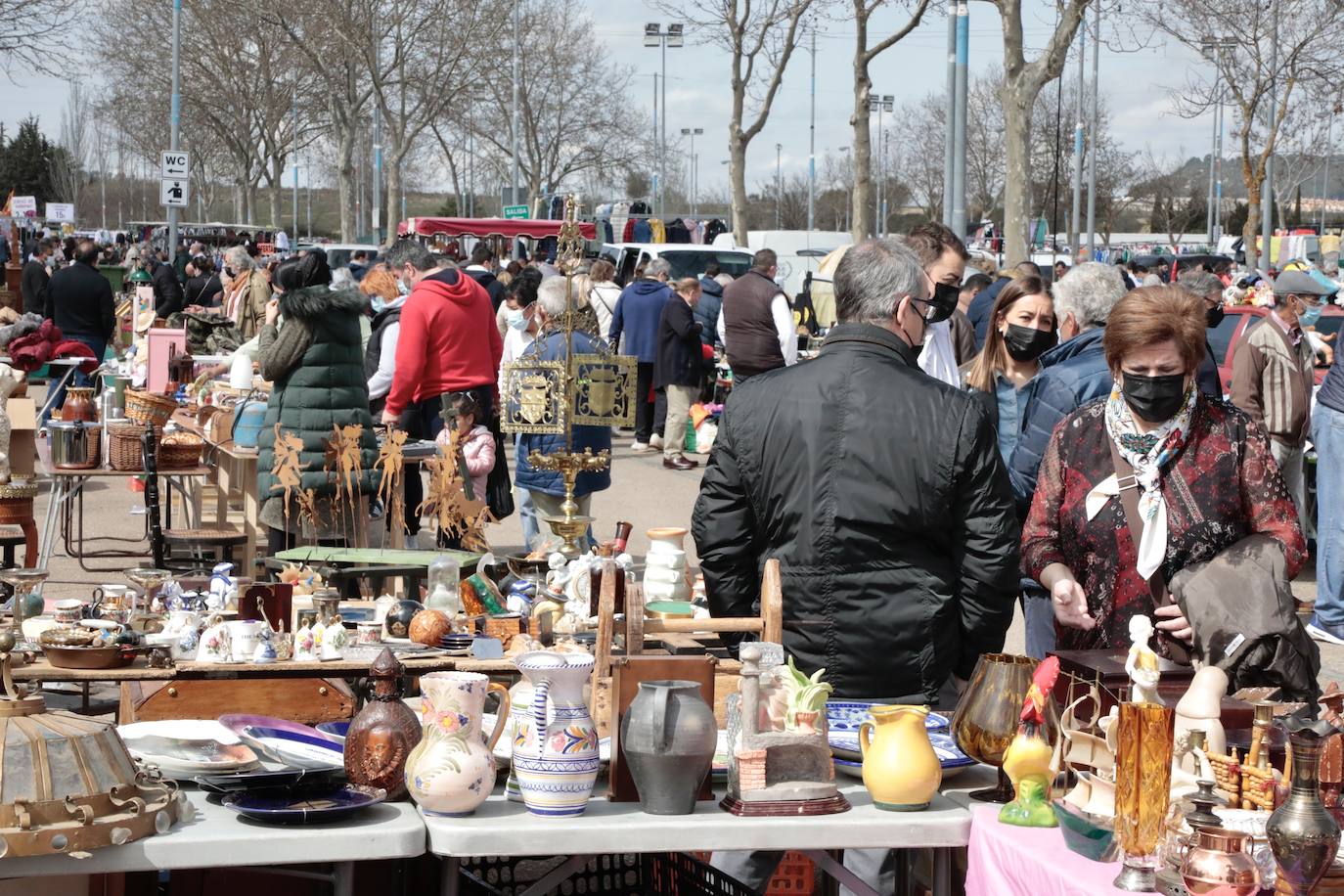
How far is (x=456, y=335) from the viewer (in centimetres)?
855

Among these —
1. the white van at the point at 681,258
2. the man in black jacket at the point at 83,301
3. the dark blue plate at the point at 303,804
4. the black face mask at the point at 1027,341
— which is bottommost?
the dark blue plate at the point at 303,804

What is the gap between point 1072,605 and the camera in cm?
402

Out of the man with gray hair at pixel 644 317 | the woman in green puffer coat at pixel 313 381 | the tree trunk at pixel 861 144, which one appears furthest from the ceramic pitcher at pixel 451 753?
the tree trunk at pixel 861 144

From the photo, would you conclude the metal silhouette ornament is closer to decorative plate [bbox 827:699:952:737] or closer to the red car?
decorative plate [bbox 827:699:952:737]

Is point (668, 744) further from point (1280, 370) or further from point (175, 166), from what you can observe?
point (175, 166)

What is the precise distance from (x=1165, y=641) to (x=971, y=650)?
0.65 metres

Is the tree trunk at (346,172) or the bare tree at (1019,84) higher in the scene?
the tree trunk at (346,172)

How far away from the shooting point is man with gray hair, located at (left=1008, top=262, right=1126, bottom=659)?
15.4ft

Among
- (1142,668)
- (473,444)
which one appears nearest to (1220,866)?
(1142,668)

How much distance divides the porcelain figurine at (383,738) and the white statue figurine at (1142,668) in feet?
4.58

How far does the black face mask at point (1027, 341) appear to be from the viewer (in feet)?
18.3

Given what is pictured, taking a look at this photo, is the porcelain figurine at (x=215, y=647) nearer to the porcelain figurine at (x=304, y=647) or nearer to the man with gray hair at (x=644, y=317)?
the porcelain figurine at (x=304, y=647)

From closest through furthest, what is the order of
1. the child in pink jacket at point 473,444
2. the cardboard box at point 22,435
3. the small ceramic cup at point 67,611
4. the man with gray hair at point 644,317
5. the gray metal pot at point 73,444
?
the small ceramic cup at point 67,611, the child in pink jacket at point 473,444, the gray metal pot at point 73,444, the cardboard box at point 22,435, the man with gray hair at point 644,317

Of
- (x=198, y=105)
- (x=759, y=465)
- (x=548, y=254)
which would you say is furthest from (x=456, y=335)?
(x=198, y=105)
